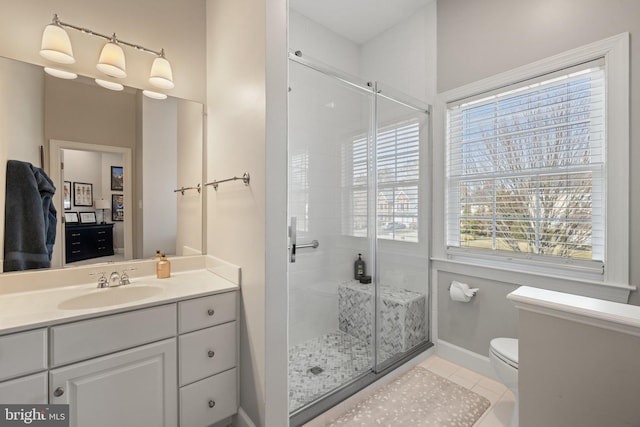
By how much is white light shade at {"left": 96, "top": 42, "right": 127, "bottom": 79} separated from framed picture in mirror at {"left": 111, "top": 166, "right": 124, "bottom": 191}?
21.1 inches

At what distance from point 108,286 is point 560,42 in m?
3.08

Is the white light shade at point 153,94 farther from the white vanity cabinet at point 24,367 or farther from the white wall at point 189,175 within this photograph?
the white vanity cabinet at point 24,367

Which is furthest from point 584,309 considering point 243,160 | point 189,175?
point 189,175

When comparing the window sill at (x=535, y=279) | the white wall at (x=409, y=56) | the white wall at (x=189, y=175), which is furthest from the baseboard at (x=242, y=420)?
the white wall at (x=409, y=56)

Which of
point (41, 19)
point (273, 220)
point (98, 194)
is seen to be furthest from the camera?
point (98, 194)

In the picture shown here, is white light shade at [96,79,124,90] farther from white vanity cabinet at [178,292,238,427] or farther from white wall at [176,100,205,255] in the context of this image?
white vanity cabinet at [178,292,238,427]

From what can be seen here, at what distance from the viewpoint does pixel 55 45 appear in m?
1.45

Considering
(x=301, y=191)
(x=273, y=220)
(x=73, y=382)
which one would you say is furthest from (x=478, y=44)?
(x=73, y=382)

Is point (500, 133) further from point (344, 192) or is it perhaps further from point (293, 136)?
point (293, 136)

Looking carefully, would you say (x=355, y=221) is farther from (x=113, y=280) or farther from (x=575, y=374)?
(x=113, y=280)

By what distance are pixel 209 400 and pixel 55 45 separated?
1.98m

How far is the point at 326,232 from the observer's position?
2492mm

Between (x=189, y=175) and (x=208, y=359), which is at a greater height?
(x=189, y=175)

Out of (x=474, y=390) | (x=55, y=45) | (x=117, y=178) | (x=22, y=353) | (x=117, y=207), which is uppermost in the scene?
(x=55, y=45)
